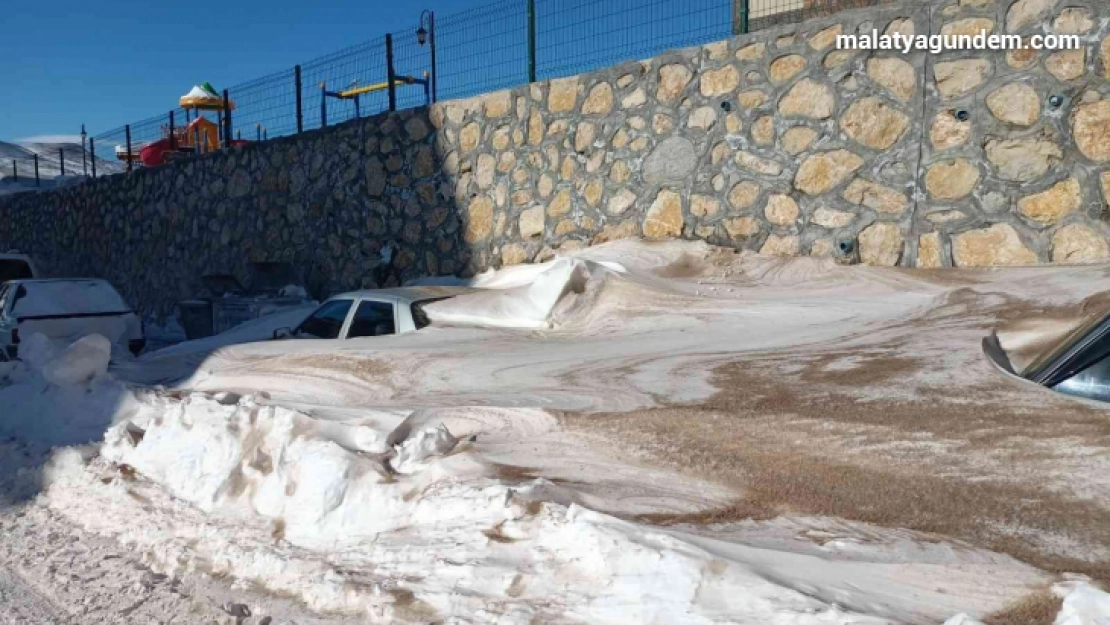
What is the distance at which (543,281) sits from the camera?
8.50m

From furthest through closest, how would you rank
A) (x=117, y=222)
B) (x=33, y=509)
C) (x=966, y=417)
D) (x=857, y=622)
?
(x=117, y=222) < (x=33, y=509) < (x=966, y=417) < (x=857, y=622)

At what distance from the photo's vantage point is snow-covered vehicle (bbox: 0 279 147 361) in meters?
10.3

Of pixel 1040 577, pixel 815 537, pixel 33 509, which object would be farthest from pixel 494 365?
pixel 1040 577

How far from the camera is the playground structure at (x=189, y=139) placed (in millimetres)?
16984

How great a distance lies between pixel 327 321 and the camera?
8.52 meters

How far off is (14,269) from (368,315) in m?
9.65

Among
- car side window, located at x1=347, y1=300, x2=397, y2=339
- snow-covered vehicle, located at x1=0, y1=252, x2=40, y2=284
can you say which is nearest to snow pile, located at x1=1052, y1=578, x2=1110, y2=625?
car side window, located at x1=347, y1=300, x2=397, y2=339

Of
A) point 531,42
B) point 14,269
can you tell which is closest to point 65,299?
point 14,269

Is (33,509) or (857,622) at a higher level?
(857,622)

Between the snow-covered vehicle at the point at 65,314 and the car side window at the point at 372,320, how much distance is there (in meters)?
3.96

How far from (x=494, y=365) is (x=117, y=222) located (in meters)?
15.2

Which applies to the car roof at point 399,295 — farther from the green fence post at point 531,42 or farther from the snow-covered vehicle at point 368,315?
the green fence post at point 531,42

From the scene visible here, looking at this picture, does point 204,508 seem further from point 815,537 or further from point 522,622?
point 815,537

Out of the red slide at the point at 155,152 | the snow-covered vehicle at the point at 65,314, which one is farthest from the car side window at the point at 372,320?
the red slide at the point at 155,152
